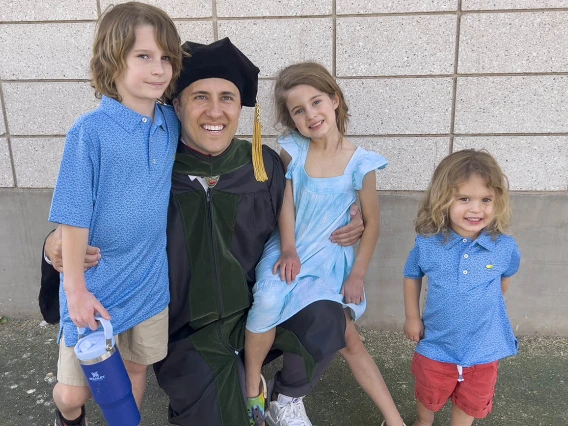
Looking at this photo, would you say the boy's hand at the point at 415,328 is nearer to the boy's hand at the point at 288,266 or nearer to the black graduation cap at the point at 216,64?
the boy's hand at the point at 288,266

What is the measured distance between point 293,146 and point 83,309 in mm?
1177

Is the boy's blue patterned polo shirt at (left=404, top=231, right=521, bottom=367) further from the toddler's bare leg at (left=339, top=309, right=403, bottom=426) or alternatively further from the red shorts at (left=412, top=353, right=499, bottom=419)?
the toddler's bare leg at (left=339, top=309, right=403, bottom=426)

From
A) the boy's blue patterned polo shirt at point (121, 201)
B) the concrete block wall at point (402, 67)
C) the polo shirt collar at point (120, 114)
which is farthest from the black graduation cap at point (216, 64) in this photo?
the concrete block wall at point (402, 67)

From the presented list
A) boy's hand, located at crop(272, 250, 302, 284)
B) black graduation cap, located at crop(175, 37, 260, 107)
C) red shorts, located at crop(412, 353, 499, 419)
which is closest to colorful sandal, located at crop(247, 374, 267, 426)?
boy's hand, located at crop(272, 250, 302, 284)

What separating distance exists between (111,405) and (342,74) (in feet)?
6.97

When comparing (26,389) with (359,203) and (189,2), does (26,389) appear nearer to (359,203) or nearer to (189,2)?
(359,203)

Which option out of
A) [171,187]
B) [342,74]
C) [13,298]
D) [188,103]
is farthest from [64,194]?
[13,298]

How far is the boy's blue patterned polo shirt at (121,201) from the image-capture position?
1.82m

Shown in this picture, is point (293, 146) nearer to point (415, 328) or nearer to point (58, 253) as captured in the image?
point (415, 328)

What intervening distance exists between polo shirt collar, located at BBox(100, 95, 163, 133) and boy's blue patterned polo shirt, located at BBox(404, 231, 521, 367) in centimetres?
126

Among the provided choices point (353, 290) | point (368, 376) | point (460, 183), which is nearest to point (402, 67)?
point (460, 183)

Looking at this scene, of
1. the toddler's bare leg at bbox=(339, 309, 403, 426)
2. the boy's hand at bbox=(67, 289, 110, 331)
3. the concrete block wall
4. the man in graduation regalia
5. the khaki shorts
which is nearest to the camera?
the boy's hand at bbox=(67, 289, 110, 331)

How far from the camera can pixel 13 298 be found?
3576mm

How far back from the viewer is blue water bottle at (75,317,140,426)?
1.73 meters
